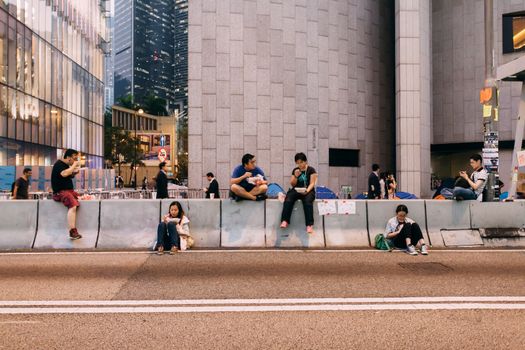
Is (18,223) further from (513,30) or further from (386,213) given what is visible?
(513,30)

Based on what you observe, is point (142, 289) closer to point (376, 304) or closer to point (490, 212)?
point (376, 304)

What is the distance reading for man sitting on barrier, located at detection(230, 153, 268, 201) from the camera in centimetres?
1050

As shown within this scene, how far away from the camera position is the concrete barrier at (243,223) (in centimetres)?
1047

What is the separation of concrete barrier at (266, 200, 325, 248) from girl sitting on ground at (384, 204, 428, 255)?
1530 millimetres

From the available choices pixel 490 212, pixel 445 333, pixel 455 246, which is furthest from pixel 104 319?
pixel 490 212

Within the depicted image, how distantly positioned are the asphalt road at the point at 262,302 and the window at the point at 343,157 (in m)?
17.7

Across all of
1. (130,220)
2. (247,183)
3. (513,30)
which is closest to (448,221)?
(247,183)

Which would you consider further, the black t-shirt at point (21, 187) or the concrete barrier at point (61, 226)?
the black t-shirt at point (21, 187)

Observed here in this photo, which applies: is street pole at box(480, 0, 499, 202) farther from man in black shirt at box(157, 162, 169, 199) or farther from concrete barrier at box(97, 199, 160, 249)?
man in black shirt at box(157, 162, 169, 199)

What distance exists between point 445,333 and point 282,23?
22323mm

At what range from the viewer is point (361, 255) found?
9.24 meters

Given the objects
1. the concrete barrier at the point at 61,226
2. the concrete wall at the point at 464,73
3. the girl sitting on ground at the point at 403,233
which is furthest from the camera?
the concrete wall at the point at 464,73

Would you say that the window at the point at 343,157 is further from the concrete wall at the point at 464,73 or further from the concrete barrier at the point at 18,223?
the concrete barrier at the point at 18,223

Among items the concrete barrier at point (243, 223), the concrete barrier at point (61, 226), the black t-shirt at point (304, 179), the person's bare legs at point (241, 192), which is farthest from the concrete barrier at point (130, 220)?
the black t-shirt at point (304, 179)
